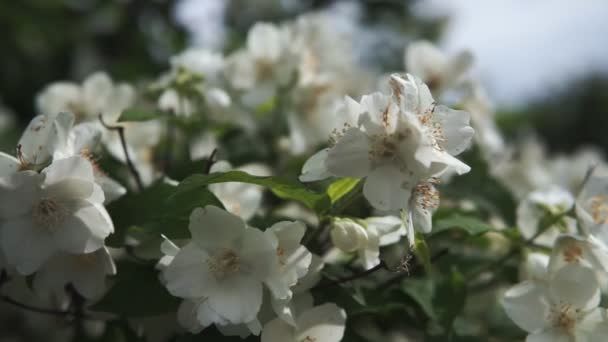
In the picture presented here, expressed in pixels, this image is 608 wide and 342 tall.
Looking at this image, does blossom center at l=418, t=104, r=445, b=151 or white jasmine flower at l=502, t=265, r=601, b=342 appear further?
white jasmine flower at l=502, t=265, r=601, b=342

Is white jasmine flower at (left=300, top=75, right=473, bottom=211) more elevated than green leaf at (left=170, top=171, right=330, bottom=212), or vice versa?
white jasmine flower at (left=300, top=75, right=473, bottom=211)

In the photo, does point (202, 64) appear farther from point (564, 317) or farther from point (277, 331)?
point (564, 317)

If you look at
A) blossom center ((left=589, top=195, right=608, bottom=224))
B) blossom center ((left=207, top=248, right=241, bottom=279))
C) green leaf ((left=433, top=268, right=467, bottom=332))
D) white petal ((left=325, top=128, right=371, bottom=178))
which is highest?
white petal ((left=325, top=128, right=371, bottom=178))

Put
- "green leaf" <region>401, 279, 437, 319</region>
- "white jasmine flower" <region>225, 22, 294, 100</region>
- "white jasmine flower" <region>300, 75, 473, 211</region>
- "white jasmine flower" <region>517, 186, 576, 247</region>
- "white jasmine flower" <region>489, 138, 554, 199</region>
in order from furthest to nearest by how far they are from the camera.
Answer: "white jasmine flower" <region>489, 138, 554, 199</region> < "white jasmine flower" <region>225, 22, 294, 100</region> < "white jasmine flower" <region>517, 186, 576, 247</region> < "green leaf" <region>401, 279, 437, 319</region> < "white jasmine flower" <region>300, 75, 473, 211</region>

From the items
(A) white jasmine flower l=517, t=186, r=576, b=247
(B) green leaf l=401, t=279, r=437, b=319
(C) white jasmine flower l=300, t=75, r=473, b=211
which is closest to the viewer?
(C) white jasmine flower l=300, t=75, r=473, b=211

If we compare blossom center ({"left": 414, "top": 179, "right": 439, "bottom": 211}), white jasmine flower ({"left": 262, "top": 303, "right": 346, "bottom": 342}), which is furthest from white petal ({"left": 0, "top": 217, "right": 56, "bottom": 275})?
blossom center ({"left": 414, "top": 179, "right": 439, "bottom": 211})

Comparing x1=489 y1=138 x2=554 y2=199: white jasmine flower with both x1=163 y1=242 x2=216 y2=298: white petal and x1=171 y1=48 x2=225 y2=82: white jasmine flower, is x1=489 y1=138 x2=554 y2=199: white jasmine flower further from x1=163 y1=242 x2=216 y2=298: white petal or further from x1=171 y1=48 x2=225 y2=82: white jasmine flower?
x1=163 y1=242 x2=216 y2=298: white petal

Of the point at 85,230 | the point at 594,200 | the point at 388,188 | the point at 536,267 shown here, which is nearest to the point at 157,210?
the point at 85,230
